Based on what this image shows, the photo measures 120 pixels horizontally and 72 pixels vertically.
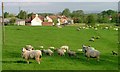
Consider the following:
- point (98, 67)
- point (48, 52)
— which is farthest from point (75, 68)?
point (48, 52)

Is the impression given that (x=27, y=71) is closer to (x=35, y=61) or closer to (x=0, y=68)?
(x=0, y=68)

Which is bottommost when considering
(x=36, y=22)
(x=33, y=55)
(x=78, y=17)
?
(x=36, y=22)

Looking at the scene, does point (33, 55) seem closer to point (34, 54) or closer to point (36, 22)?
point (34, 54)

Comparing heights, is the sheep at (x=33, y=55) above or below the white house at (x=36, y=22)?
above

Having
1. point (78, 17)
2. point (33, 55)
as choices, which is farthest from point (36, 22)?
point (33, 55)

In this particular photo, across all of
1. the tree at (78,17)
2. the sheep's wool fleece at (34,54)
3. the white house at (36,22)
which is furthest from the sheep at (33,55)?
the tree at (78,17)

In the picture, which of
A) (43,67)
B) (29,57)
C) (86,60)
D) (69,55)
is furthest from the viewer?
(69,55)

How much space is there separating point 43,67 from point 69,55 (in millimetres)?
5344

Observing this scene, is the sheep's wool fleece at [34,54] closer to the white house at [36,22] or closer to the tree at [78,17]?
the white house at [36,22]

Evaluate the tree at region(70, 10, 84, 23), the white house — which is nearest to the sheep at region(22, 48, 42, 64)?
the white house

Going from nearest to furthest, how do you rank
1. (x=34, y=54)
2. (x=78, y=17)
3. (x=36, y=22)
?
1. (x=34, y=54)
2. (x=36, y=22)
3. (x=78, y=17)

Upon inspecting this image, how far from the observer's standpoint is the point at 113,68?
16.5 m

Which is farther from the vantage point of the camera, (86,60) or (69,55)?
(69,55)

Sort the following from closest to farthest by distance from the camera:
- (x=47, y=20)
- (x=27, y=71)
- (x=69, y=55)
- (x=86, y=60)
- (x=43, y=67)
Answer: (x=27, y=71) < (x=43, y=67) < (x=86, y=60) < (x=69, y=55) < (x=47, y=20)
